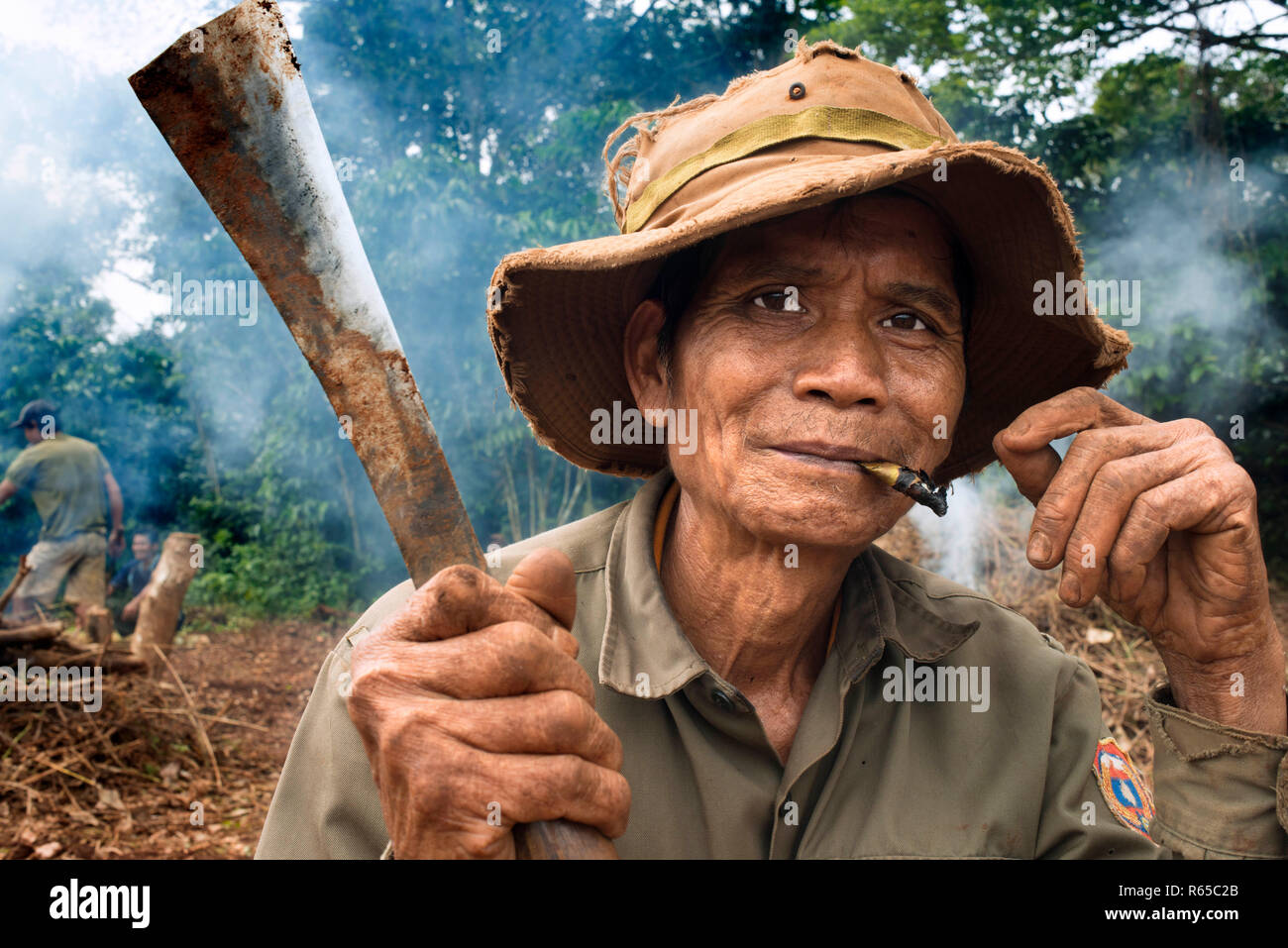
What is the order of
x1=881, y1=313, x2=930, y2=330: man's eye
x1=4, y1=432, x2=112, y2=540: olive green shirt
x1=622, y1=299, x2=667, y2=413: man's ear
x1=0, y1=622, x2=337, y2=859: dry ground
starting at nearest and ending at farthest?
x1=881, y1=313, x2=930, y2=330: man's eye < x1=622, y1=299, x2=667, y2=413: man's ear < x1=0, y1=622, x2=337, y2=859: dry ground < x1=4, y1=432, x2=112, y2=540: olive green shirt

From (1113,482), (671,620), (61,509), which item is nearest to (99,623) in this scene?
(61,509)

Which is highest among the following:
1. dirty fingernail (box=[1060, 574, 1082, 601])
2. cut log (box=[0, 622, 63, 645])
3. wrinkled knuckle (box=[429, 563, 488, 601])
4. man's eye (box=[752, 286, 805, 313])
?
man's eye (box=[752, 286, 805, 313])

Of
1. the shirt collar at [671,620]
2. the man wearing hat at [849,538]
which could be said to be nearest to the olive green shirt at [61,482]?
the man wearing hat at [849,538]

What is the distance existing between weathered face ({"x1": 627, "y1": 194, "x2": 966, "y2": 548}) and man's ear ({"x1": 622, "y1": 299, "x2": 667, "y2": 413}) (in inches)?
6.2

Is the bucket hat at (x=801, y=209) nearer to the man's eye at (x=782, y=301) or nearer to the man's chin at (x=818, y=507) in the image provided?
the man's eye at (x=782, y=301)

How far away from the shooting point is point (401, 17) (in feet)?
35.1

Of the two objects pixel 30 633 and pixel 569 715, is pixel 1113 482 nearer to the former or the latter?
pixel 569 715

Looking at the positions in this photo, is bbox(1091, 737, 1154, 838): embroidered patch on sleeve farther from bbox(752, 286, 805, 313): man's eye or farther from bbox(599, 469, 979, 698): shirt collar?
bbox(752, 286, 805, 313): man's eye

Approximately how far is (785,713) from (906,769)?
31 cm

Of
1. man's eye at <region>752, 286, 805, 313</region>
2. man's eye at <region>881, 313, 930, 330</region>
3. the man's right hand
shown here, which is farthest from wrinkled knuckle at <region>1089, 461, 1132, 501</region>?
the man's right hand

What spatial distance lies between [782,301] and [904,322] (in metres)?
0.30

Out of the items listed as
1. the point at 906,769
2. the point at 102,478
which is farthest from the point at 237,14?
the point at 102,478

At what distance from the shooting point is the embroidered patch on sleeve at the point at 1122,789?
208 centimetres

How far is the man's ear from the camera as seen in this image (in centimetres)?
226
